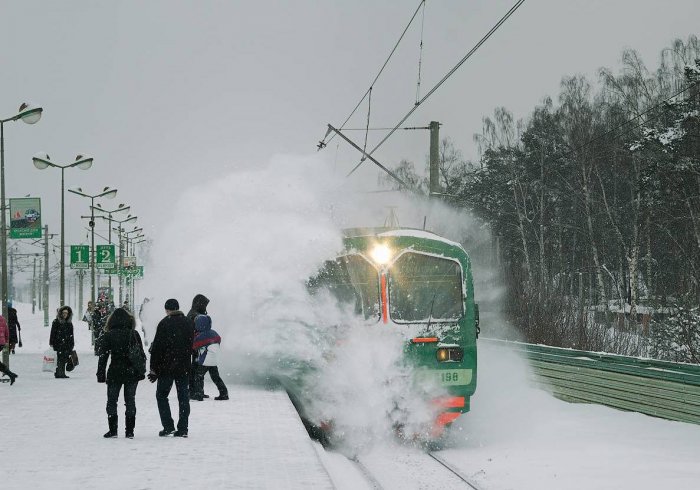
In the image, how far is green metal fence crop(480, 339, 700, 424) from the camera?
13055 mm

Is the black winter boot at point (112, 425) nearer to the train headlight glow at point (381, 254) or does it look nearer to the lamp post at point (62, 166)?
the train headlight glow at point (381, 254)

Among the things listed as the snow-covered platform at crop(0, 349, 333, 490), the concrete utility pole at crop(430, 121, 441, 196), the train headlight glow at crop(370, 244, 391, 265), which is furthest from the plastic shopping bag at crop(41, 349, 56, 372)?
the train headlight glow at crop(370, 244, 391, 265)

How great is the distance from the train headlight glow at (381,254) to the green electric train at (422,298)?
13 mm

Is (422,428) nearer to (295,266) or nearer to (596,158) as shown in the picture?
(295,266)

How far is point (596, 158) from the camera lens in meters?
48.6

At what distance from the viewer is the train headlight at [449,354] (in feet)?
41.6

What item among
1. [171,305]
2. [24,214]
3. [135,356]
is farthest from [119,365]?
[24,214]

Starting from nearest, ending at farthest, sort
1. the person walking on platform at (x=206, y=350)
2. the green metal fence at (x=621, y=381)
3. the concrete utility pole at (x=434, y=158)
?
the green metal fence at (x=621, y=381) → the person walking on platform at (x=206, y=350) → the concrete utility pole at (x=434, y=158)

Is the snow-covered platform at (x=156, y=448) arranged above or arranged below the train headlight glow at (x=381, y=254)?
below

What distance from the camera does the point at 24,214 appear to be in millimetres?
32031

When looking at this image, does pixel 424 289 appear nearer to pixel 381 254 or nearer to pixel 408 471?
pixel 381 254

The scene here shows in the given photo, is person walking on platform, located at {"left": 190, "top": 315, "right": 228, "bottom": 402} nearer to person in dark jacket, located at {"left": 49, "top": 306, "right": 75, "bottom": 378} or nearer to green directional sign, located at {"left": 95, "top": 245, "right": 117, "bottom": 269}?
person in dark jacket, located at {"left": 49, "top": 306, "right": 75, "bottom": 378}

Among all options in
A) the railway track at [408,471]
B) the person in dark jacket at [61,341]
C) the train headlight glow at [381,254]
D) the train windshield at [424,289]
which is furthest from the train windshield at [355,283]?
the person in dark jacket at [61,341]

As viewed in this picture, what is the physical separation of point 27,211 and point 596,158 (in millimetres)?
28170
